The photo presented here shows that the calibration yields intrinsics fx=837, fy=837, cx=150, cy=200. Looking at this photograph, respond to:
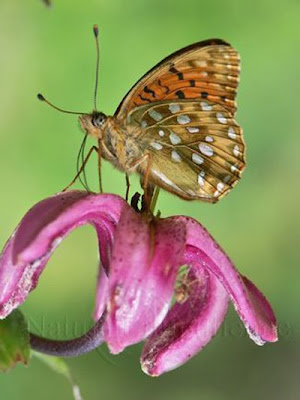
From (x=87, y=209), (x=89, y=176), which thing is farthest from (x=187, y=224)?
(x=89, y=176)

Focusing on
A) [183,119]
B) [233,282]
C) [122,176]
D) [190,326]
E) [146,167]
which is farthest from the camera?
[122,176]

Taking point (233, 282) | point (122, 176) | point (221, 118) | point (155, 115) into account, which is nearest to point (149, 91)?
point (155, 115)

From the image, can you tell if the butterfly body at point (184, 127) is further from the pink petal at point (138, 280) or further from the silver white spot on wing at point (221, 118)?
the pink petal at point (138, 280)

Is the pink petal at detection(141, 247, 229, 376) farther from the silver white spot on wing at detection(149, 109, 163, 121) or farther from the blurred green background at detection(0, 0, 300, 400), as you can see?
the blurred green background at detection(0, 0, 300, 400)

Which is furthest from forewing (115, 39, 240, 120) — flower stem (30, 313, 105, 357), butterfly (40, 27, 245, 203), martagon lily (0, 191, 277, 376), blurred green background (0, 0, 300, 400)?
blurred green background (0, 0, 300, 400)

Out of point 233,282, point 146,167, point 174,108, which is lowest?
point 233,282

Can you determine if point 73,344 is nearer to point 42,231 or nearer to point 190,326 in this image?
point 190,326
